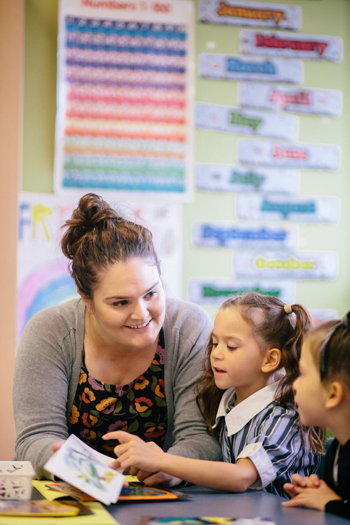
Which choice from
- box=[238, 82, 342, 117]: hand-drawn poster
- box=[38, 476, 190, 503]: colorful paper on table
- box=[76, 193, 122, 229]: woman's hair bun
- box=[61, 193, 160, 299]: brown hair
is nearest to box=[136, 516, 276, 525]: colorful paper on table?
box=[38, 476, 190, 503]: colorful paper on table

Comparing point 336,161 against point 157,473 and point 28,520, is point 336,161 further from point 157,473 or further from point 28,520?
point 28,520

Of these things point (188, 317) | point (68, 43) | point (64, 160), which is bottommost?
point (188, 317)

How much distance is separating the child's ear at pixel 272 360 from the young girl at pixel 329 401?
27cm

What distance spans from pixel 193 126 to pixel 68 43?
65cm

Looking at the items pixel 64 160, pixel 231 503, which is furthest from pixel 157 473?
pixel 64 160

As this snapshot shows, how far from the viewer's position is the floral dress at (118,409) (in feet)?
4.51

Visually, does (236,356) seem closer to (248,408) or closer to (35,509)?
(248,408)

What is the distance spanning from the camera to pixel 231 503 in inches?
40.2

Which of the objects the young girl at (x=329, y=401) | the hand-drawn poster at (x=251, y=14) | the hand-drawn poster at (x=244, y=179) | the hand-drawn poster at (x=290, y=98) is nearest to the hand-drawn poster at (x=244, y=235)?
the hand-drawn poster at (x=244, y=179)

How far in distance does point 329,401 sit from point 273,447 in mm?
236

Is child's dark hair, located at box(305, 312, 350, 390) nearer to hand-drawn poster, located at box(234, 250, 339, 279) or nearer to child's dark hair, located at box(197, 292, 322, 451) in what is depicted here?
child's dark hair, located at box(197, 292, 322, 451)

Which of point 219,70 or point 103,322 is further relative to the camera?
point 219,70

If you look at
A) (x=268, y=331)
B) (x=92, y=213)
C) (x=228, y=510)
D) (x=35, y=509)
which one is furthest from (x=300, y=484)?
(x=92, y=213)

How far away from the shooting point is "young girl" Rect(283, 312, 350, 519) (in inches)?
38.5
